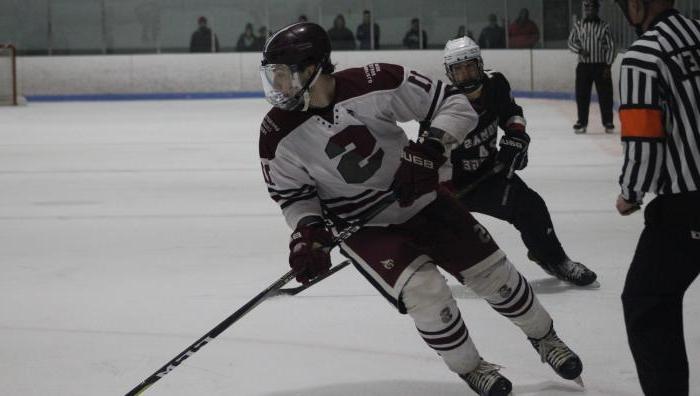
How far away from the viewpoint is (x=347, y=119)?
2814 mm

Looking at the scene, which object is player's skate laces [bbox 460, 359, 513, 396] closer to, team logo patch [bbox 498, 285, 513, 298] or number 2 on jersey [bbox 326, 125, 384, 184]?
team logo patch [bbox 498, 285, 513, 298]

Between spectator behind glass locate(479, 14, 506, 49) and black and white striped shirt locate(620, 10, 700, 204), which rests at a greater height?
spectator behind glass locate(479, 14, 506, 49)

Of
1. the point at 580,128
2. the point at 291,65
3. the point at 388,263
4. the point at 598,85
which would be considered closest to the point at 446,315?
the point at 388,263

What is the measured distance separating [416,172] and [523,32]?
13.5 meters

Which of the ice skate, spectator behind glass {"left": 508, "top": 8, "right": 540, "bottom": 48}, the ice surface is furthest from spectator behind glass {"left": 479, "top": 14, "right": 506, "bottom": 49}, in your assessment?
the ice surface

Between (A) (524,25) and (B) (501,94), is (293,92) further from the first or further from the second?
(A) (524,25)

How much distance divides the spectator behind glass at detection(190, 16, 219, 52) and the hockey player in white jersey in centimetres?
1435

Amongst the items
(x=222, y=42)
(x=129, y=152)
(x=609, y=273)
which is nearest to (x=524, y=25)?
(x=222, y=42)

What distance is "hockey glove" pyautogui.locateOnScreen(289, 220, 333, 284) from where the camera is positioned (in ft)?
8.92

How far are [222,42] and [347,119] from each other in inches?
574

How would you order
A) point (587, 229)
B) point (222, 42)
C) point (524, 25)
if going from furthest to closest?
point (222, 42), point (524, 25), point (587, 229)

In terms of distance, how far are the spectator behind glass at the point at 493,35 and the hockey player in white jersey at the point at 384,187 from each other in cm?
1344

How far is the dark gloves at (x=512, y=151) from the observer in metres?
3.99

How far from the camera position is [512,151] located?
3.98 meters
